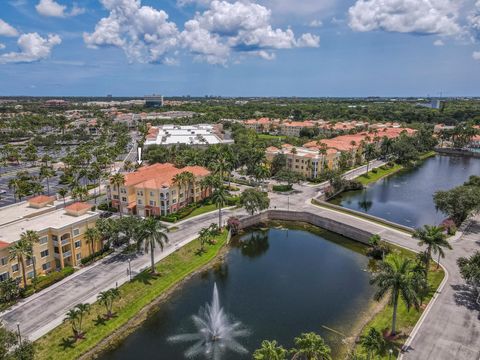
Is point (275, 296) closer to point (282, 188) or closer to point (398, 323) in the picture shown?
point (398, 323)

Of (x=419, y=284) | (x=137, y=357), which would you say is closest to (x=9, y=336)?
(x=137, y=357)

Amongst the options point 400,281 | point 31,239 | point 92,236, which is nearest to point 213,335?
point 400,281

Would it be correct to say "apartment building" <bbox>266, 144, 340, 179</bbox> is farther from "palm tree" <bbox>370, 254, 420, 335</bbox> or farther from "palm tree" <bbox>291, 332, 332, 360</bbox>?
"palm tree" <bbox>291, 332, 332, 360</bbox>

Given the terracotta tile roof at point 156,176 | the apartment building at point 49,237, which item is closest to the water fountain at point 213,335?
the apartment building at point 49,237

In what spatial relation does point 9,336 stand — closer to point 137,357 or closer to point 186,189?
point 137,357

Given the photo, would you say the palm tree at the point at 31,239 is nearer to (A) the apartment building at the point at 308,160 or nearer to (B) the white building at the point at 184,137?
(A) the apartment building at the point at 308,160
